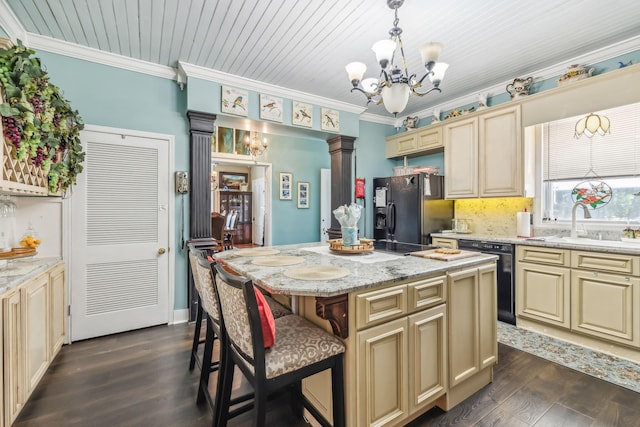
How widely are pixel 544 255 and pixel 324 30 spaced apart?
3072 millimetres

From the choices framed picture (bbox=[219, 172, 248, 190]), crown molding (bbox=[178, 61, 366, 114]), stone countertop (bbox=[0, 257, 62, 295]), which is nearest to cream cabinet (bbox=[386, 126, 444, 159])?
crown molding (bbox=[178, 61, 366, 114])

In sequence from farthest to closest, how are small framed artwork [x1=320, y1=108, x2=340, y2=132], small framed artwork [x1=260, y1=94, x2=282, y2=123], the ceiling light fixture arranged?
1. small framed artwork [x1=320, y1=108, x2=340, y2=132]
2. small framed artwork [x1=260, y1=94, x2=282, y2=123]
3. the ceiling light fixture

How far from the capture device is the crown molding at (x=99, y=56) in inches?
106

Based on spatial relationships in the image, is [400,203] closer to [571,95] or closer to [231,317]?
[571,95]

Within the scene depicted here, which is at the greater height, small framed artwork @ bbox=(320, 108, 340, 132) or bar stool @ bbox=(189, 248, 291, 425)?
small framed artwork @ bbox=(320, 108, 340, 132)

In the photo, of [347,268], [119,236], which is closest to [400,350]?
[347,268]

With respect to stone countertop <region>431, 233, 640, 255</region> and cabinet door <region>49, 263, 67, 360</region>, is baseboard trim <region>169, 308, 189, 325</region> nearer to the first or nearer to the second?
cabinet door <region>49, 263, 67, 360</region>

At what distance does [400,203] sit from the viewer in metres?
4.31

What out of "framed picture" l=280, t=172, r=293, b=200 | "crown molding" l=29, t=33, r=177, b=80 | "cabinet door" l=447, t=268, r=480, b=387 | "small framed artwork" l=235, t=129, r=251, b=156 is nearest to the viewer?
"cabinet door" l=447, t=268, r=480, b=387

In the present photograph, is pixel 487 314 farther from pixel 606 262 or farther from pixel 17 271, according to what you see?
pixel 17 271

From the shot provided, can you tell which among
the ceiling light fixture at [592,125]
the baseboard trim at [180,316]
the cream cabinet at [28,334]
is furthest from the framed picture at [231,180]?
the ceiling light fixture at [592,125]

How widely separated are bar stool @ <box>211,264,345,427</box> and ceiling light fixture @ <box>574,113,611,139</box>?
11.6 feet

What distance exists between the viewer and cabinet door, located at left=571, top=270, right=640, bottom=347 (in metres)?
2.39

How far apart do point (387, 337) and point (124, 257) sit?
287 centimetres
